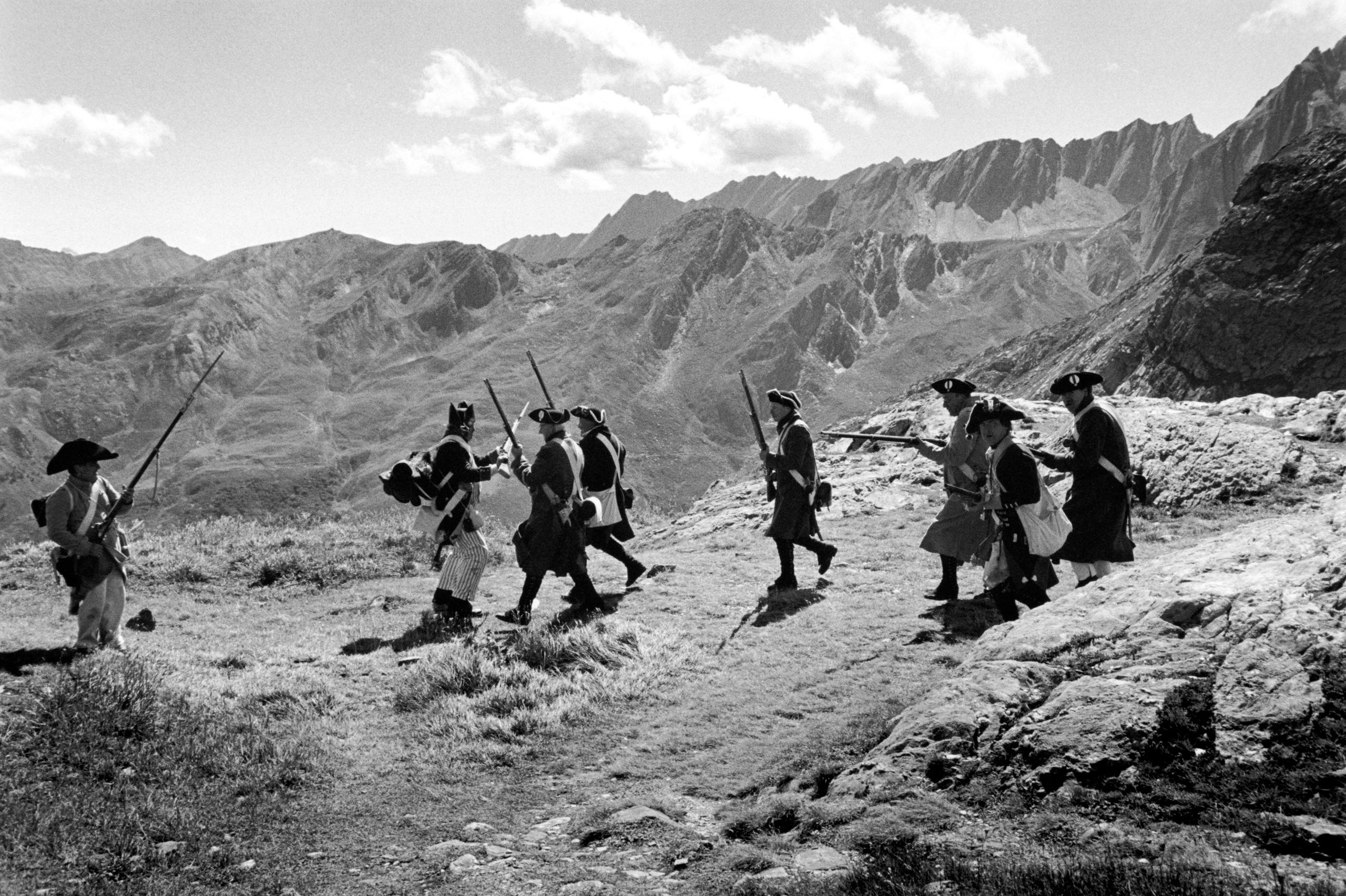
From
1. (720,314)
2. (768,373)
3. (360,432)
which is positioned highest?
(720,314)

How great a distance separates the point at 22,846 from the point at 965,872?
4748 millimetres

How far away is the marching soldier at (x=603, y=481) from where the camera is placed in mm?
11852

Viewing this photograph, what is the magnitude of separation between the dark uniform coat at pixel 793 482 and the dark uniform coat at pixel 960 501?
4.64 feet

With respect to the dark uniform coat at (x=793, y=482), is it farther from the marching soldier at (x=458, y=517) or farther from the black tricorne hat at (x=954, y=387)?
the marching soldier at (x=458, y=517)

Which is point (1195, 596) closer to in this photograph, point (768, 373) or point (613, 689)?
point (613, 689)

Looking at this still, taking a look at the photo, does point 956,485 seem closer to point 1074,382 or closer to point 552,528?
point 1074,382

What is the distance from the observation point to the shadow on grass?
28.9 ft

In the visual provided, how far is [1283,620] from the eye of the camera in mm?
5086

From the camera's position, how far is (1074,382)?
29.7 feet

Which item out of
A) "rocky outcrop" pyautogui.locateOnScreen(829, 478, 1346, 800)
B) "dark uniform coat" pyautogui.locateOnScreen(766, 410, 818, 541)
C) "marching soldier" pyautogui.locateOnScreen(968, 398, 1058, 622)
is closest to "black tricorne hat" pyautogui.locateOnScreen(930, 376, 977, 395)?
"marching soldier" pyautogui.locateOnScreen(968, 398, 1058, 622)

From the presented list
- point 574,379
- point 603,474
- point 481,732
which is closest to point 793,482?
point 603,474

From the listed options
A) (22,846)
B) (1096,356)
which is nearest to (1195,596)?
(22,846)

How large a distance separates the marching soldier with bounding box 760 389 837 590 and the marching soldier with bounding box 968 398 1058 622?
259 centimetres

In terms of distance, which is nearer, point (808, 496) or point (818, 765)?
point (818, 765)
